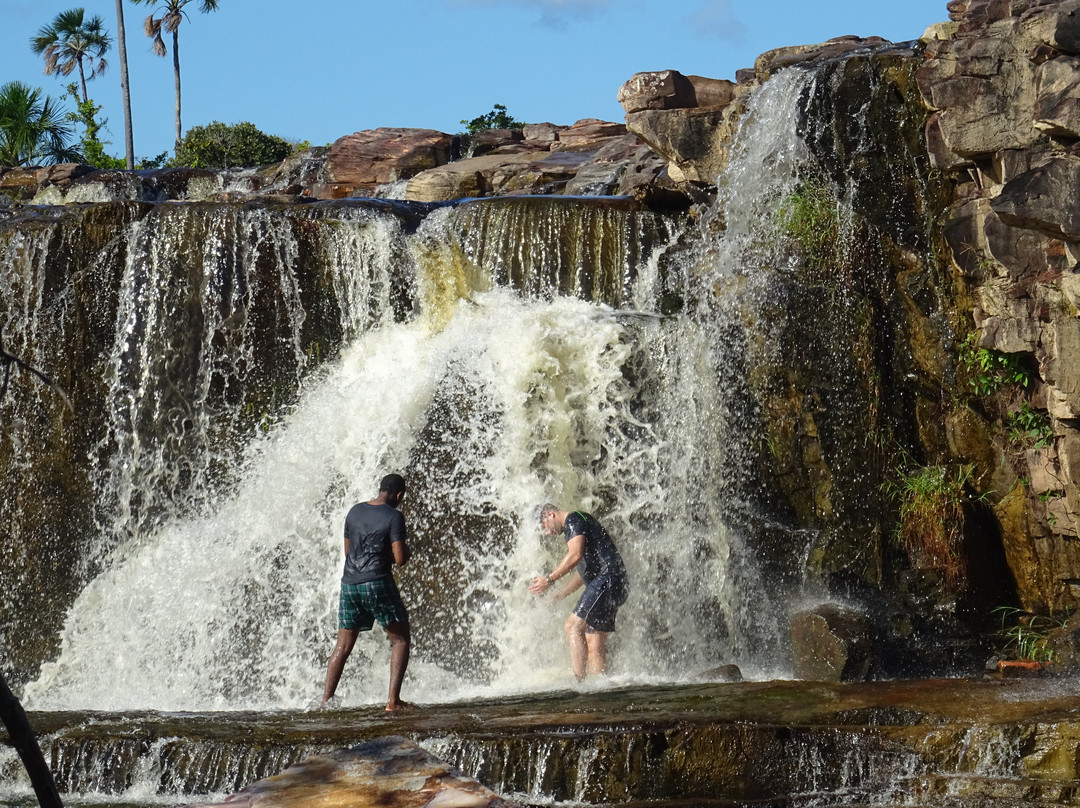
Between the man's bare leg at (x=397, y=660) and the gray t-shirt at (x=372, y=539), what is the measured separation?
365 mm

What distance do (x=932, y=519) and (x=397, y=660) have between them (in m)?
4.75

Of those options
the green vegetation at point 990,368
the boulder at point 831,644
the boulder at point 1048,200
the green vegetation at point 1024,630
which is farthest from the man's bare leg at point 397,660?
the green vegetation at point 990,368

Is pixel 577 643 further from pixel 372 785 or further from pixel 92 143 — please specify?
pixel 92 143

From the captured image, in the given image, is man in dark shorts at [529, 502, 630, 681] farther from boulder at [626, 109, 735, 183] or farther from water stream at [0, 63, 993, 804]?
boulder at [626, 109, 735, 183]

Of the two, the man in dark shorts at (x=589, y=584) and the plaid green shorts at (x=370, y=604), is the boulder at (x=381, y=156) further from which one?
the plaid green shorts at (x=370, y=604)

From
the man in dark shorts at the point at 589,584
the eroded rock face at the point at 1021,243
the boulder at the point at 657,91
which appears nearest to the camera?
the man in dark shorts at the point at 589,584

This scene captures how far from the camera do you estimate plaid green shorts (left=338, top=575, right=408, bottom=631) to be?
28.5 feet

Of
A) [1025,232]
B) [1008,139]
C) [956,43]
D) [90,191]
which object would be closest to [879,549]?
[1025,232]

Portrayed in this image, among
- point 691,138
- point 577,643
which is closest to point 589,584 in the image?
point 577,643

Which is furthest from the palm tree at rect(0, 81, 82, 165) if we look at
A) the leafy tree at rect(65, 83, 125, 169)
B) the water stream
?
the water stream

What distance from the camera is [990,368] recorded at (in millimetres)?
11430

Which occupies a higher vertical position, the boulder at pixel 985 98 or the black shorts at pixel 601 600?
the boulder at pixel 985 98

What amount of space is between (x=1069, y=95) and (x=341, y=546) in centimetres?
664

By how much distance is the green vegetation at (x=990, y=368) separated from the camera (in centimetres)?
1130
